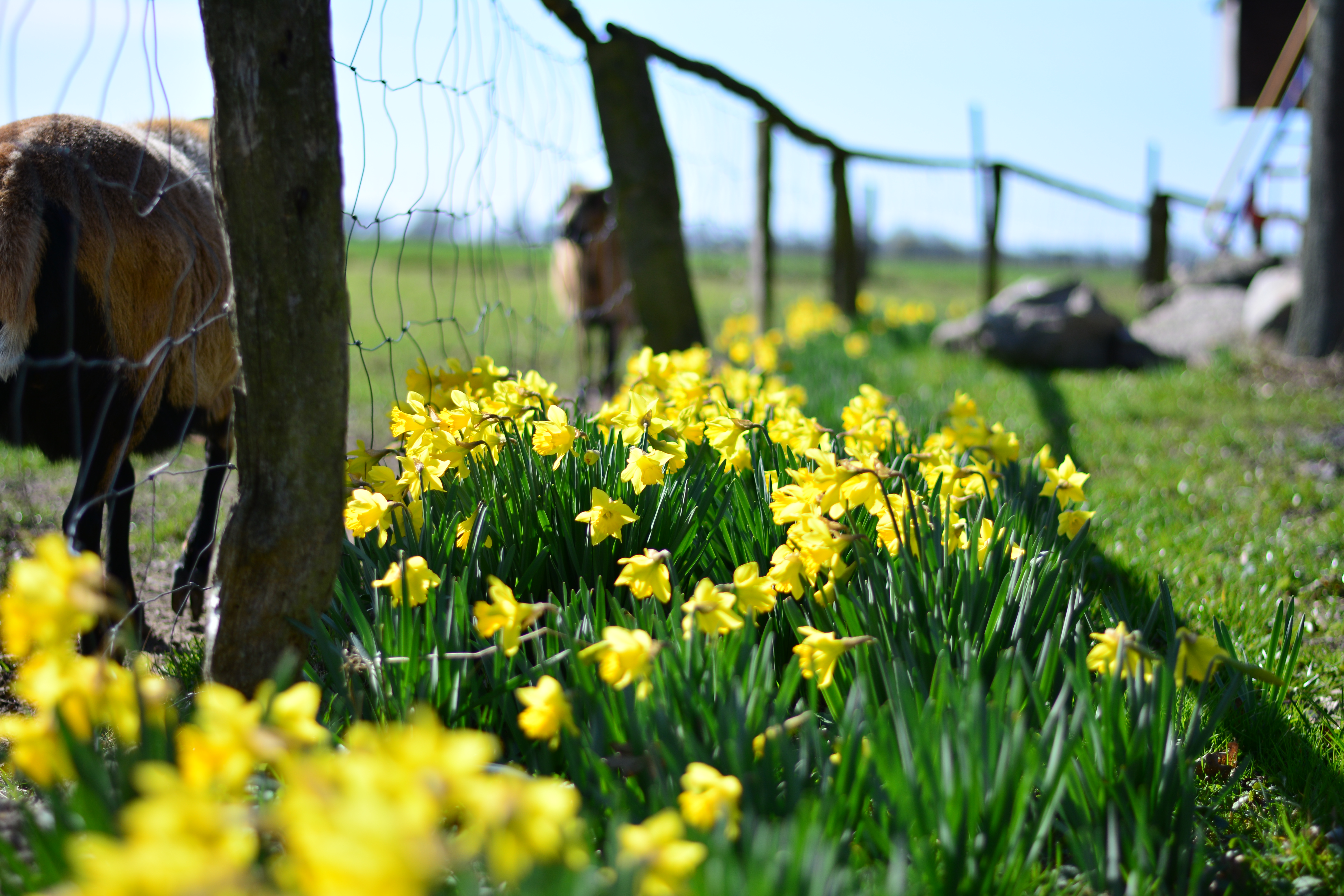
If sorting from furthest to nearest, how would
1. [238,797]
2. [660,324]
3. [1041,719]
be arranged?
[660,324] < [1041,719] < [238,797]

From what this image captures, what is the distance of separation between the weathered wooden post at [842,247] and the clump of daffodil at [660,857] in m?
7.33

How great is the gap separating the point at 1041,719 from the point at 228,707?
1.15 meters

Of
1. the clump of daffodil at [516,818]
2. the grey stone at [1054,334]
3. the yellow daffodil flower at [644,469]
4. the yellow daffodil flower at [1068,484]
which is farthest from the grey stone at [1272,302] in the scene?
the clump of daffodil at [516,818]

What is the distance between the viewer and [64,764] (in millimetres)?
905

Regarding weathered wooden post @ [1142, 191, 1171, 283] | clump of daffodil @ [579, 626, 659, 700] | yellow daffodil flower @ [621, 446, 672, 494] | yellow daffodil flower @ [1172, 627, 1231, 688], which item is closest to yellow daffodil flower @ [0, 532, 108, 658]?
clump of daffodil @ [579, 626, 659, 700]

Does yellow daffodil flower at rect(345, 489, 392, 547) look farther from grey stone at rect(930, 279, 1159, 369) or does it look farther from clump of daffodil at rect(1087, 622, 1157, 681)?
grey stone at rect(930, 279, 1159, 369)

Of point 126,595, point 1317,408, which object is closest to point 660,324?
point 126,595

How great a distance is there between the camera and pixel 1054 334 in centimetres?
673

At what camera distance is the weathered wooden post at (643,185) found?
399cm

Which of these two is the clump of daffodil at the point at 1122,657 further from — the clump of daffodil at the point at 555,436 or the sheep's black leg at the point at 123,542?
the sheep's black leg at the point at 123,542

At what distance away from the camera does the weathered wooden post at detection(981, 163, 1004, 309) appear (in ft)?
29.9

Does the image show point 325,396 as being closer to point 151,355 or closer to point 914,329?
point 151,355

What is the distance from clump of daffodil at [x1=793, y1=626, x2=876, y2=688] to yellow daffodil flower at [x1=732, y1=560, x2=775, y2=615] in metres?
0.07

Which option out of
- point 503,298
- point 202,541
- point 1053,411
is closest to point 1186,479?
point 1053,411
